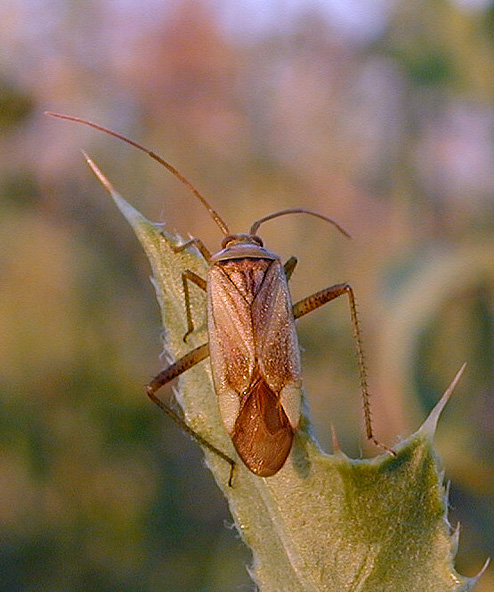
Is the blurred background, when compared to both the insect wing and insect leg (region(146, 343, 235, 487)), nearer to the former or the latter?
the insect wing

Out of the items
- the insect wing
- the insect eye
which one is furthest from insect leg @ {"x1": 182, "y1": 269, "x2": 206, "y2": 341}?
the insect eye

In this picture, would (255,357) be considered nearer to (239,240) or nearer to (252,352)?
(252,352)

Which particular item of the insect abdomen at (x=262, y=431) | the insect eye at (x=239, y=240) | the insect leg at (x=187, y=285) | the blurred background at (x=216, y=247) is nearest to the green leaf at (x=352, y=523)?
the insect abdomen at (x=262, y=431)

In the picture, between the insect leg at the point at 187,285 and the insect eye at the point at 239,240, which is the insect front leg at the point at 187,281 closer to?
the insect leg at the point at 187,285

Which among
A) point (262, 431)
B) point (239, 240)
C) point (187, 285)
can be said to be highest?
point (187, 285)

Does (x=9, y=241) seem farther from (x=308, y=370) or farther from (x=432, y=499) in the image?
(x=432, y=499)

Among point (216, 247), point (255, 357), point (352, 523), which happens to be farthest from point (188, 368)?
point (216, 247)
